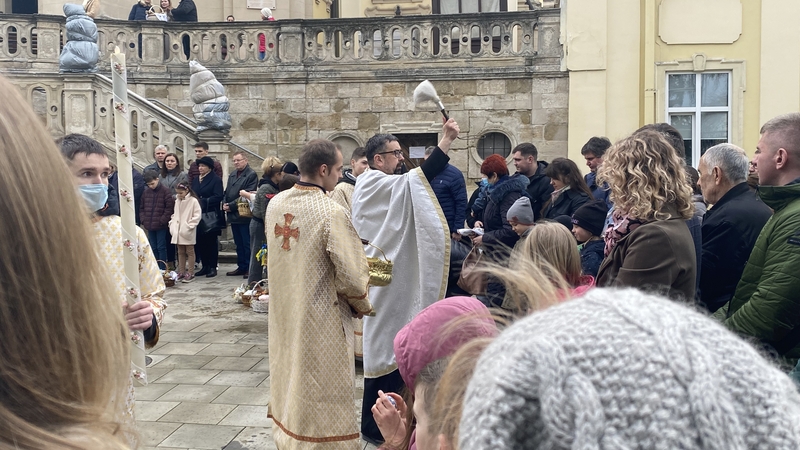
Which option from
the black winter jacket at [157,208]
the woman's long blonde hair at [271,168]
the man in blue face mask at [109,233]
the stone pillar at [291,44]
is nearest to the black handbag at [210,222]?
the black winter jacket at [157,208]

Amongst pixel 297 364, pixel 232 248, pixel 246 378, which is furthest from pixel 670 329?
pixel 232 248

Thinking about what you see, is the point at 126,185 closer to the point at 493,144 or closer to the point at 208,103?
the point at 208,103

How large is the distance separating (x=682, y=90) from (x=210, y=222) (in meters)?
9.04

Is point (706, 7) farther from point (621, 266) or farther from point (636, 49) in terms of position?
point (621, 266)

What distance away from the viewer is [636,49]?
13.7m

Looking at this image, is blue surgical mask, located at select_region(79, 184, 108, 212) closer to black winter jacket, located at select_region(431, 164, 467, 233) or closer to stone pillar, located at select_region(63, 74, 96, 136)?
black winter jacket, located at select_region(431, 164, 467, 233)

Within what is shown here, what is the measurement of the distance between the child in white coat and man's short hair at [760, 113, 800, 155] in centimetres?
898

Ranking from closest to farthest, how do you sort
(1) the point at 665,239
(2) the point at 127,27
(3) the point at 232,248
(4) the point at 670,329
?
(4) the point at 670,329 → (1) the point at 665,239 → (3) the point at 232,248 → (2) the point at 127,27

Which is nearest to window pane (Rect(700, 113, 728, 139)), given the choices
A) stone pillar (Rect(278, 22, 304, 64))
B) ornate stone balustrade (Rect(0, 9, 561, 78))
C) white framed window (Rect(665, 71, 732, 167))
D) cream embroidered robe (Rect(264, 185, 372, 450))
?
white framed window (Rect(665, 71, 732, 167))

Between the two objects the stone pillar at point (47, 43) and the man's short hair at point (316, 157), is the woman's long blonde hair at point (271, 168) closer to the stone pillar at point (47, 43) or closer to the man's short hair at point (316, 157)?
the man's short hair at point (316, 157)

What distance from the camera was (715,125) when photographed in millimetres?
13750

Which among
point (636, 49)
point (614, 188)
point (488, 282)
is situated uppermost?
point (636, 49)

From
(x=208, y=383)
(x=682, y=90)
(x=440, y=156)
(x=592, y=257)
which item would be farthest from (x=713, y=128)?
(x=208, y=383)

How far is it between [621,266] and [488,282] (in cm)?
116
